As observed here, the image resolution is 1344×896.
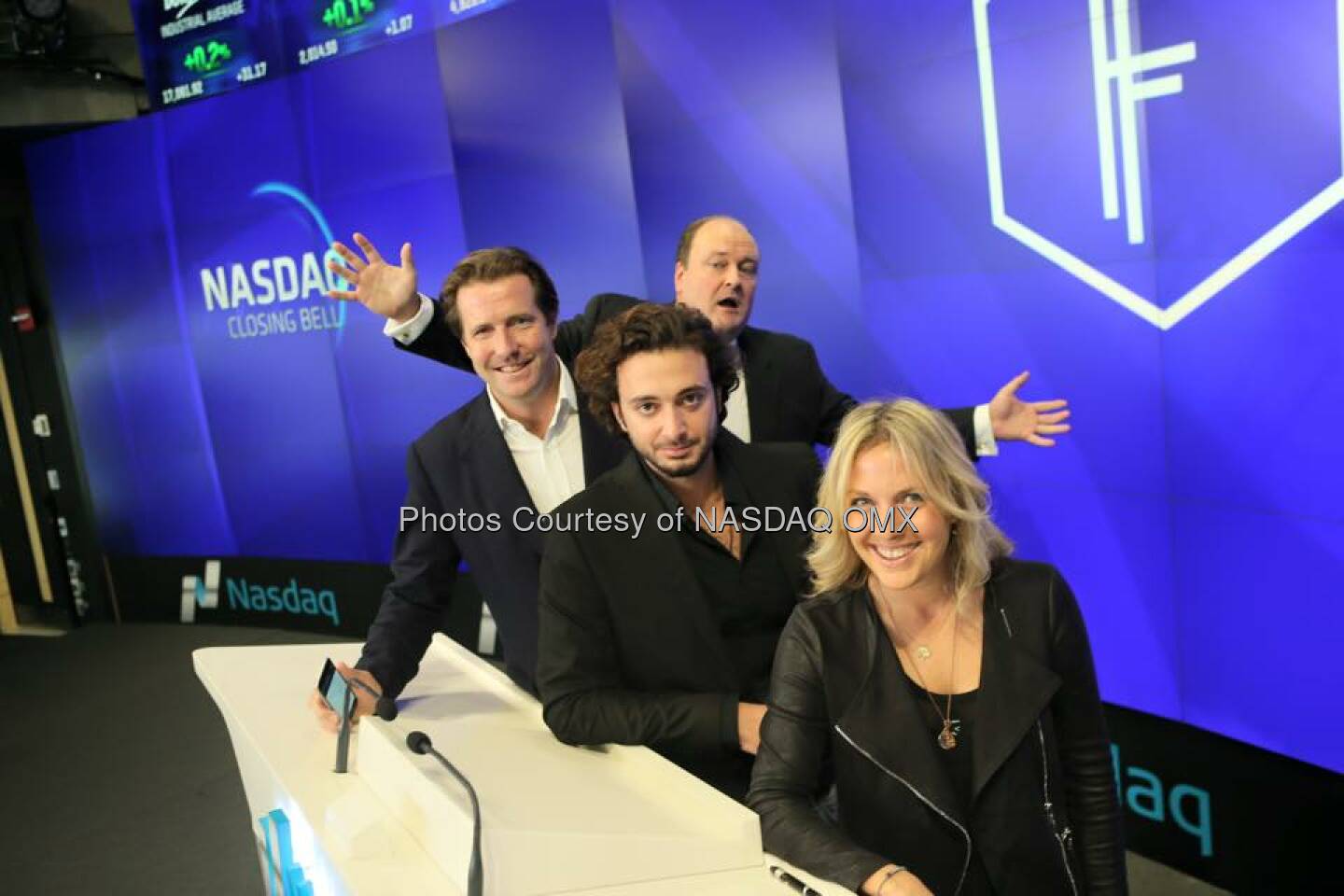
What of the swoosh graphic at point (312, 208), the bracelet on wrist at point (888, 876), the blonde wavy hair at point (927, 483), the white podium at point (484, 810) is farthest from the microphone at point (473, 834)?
the swoosh graphic at point (312, 208)

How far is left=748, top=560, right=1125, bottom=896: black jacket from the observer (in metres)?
1.74

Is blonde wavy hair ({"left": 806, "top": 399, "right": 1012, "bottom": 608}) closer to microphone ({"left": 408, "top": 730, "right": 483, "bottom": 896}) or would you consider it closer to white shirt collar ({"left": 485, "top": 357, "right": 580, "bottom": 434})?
microphone ({"left": 408, "top": 730, "right": 483, "bottom": 896})

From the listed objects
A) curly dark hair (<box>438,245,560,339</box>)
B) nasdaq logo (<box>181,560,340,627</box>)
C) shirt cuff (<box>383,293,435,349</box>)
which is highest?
curly dark hair (<box>438,245,560,339</box>)

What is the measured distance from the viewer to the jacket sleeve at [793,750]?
168 centimetres

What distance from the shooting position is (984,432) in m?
2.95

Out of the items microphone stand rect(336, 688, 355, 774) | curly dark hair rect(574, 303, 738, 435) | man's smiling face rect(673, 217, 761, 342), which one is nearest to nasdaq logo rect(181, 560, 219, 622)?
man's smiling face rect(673, 217, 761, 342)

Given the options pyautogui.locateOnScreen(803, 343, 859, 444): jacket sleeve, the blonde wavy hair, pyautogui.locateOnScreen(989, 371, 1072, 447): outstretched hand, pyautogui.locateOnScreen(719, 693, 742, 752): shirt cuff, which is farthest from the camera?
pyautogui.locateOnScreen(803, 343, 859, 444): jacket sleeve

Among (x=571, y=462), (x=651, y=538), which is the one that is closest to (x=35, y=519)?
(x=571, y=462)

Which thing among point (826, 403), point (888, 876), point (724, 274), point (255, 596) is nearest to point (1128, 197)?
point (826, 403)

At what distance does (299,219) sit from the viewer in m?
6.12

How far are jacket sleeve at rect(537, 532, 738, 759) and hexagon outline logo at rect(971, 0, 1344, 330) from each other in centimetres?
186

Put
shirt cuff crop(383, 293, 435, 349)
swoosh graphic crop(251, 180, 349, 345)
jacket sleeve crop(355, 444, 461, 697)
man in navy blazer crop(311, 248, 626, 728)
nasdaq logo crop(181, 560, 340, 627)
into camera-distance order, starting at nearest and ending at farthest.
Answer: jacket sleeve crop(355, 444, 461, 697), man in navy blazer crop(311, 248, 626, 728), shirt cuff crop(383, 293, 435, 349), swoosh graphic crop(251, 180, 349, 345), nasdaq logo crop(181, 560, 340, 627)

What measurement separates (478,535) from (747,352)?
2.88 ft

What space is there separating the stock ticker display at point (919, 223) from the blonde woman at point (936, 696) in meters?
1.55
